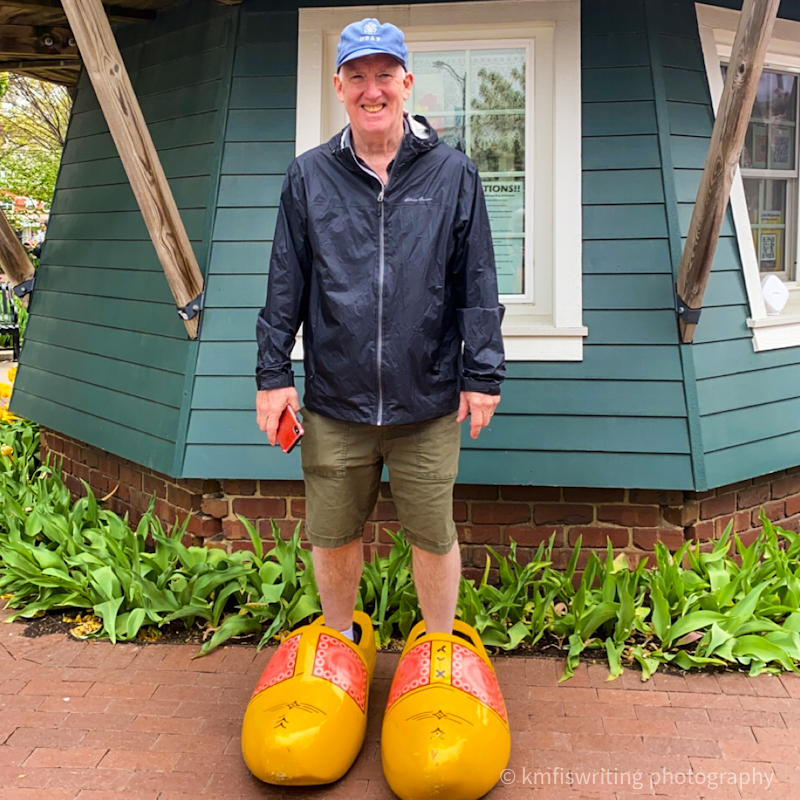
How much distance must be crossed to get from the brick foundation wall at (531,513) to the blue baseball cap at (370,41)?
84.3 inches

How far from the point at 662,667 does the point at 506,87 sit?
2686 millimetres

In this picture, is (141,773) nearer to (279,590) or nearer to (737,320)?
(279,590)

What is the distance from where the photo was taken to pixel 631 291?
13.3ft

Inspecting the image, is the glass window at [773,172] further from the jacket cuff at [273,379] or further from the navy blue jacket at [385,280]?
the jacket cuff at [273,379]

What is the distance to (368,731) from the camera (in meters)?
3.03

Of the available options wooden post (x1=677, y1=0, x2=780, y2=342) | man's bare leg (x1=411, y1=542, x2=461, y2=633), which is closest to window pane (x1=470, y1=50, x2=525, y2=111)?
wooden post (x1=677, y1=0, x2=780, y2=342)

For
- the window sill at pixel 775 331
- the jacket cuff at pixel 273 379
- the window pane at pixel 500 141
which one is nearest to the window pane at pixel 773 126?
the window sill at pixel 775 331

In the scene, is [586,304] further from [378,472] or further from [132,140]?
[132,140]

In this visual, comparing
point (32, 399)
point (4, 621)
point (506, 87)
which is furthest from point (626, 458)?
point (32, 399)

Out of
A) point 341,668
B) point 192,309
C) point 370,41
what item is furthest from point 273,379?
point 192,309

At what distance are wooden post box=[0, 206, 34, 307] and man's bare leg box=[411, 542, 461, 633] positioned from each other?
3.58 meters

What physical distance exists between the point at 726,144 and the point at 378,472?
1.92 meters

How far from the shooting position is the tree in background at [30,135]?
17625 millimetres

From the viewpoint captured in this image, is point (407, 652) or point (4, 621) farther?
point (4, 621)
